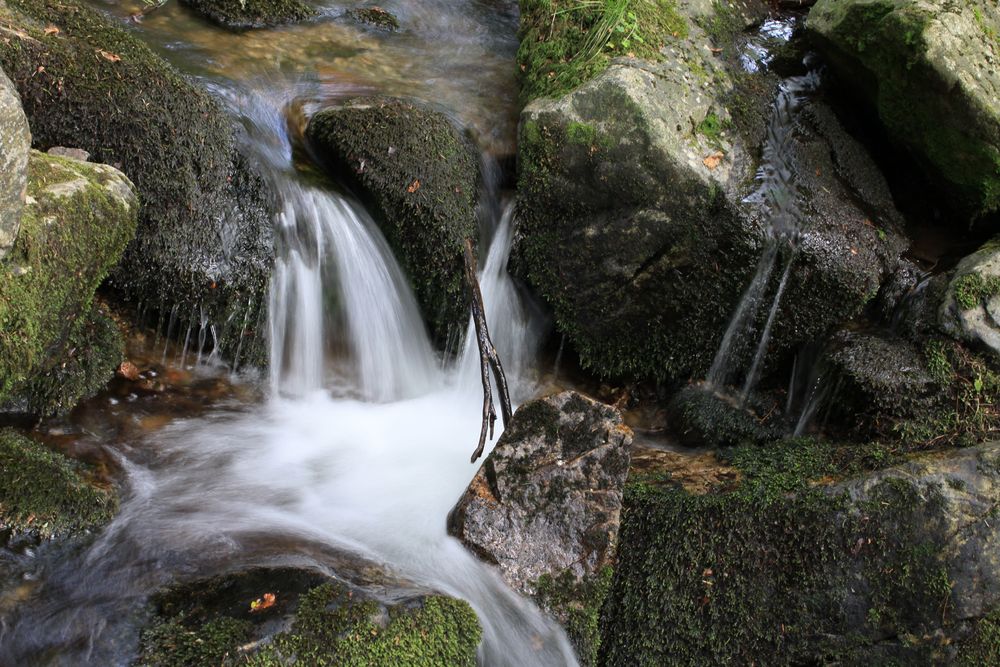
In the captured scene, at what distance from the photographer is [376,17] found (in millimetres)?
6695

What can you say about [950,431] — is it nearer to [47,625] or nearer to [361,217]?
[361,217]

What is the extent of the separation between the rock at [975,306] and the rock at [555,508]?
7.12 ft

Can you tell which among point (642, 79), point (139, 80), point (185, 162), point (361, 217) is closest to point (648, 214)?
point (642, 79)

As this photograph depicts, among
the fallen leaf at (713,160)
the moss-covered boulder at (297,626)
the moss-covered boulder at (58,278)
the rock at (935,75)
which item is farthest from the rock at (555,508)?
the rock at (935,75)

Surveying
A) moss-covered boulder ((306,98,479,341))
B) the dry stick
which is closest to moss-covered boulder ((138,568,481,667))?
the dry stick

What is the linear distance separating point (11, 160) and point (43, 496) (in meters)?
1.31

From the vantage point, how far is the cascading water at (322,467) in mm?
2887

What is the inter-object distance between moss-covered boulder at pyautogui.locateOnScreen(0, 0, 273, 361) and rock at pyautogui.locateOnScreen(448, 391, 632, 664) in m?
1.96

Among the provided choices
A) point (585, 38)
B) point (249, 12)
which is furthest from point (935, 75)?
point (249, 12)

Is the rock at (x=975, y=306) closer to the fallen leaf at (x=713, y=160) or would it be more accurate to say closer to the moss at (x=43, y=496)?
the fallen leaf at (x=713, y=160)

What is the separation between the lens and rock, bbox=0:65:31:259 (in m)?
2.89

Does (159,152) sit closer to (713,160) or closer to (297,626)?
(297,626)

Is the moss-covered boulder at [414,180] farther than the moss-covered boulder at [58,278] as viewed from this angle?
Yes

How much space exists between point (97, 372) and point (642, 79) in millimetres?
3609
